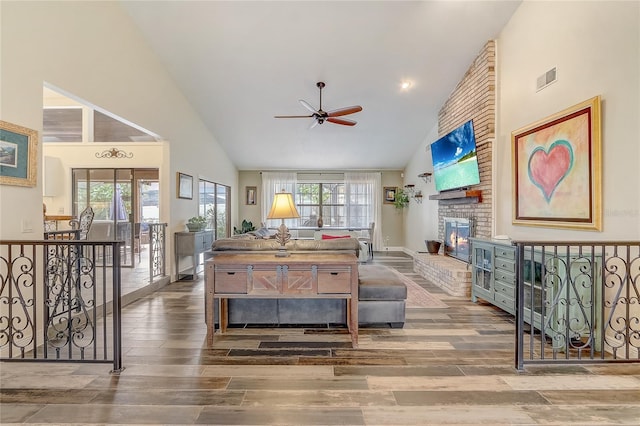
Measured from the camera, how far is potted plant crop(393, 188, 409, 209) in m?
9.23

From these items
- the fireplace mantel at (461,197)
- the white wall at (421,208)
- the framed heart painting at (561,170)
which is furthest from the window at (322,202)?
the framed heart painting at (561,170)

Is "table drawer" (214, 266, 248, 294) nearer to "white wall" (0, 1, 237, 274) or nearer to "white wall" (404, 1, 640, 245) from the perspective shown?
"white wall" (0, 1, 237, 274)

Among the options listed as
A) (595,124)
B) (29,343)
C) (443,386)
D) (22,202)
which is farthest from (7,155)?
(595,124)

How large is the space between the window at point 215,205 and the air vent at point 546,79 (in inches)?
237

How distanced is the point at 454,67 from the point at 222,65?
3.72 metres

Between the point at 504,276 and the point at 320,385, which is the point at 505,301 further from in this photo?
the point at 320,385

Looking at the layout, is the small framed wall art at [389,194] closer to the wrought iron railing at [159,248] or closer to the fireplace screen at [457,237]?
the fireplace screen at [457,237]

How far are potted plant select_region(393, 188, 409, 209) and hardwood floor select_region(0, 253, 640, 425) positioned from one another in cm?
621

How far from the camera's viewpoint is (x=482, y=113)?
4.85 meters

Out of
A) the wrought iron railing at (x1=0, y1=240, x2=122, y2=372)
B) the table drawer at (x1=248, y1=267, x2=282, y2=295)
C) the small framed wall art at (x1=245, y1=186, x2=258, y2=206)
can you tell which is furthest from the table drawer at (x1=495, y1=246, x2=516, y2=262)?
the small framed wall art at (x1=245, y1=186, x2=258, y2=206)

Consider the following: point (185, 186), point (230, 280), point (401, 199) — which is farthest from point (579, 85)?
point (401, 199)

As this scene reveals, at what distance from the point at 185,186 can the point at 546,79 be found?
5575 millimetres

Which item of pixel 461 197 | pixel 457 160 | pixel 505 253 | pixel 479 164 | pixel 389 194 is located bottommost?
pixel 505 253

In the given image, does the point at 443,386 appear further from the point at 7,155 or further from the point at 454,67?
the point at 454,67
